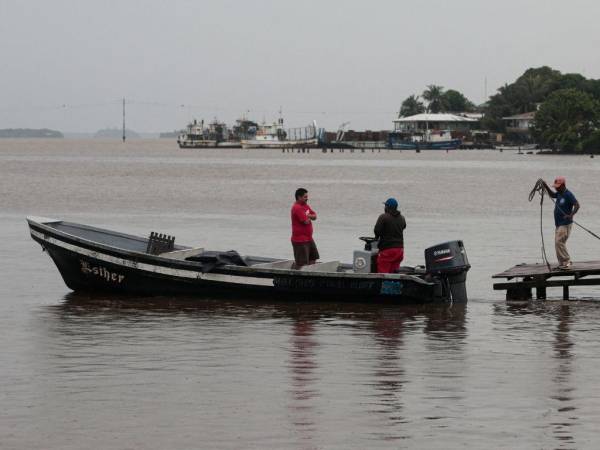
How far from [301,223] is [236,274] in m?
1.32

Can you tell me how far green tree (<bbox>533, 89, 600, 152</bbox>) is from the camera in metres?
161

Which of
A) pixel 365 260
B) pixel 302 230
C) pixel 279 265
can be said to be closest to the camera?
pixel 365 260

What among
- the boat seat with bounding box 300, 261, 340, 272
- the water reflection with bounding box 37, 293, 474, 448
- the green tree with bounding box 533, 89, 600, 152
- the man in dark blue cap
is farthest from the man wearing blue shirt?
the green tree with bounding box 533, 89, 600, 152

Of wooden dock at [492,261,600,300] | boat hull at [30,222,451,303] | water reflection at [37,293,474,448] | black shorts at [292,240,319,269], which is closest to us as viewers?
water reflection at [37,293,474,448]

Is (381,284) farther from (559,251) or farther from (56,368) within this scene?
(56,368)

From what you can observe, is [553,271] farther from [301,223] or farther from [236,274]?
[236,274]

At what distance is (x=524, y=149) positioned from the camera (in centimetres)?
18812

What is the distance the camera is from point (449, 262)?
20.2m

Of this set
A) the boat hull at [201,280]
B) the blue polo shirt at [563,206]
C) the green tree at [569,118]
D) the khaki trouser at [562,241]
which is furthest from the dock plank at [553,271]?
the green tree at [569,118]

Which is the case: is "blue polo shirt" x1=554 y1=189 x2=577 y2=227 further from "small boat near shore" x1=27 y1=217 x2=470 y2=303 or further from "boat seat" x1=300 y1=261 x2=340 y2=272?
"boat seat" x1=300 y1=261 x2=340 y2=272

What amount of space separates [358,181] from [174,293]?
63.9 m

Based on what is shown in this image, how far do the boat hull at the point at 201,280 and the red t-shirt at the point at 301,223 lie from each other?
0.71m

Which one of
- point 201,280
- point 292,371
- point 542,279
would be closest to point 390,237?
point 542,279

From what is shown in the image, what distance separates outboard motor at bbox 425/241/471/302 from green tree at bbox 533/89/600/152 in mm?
143280
